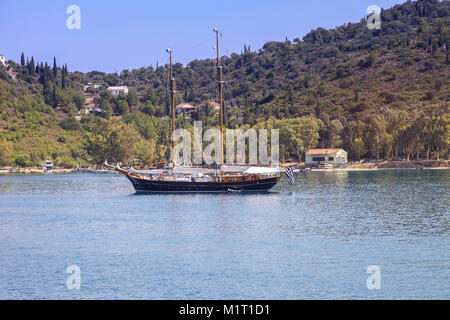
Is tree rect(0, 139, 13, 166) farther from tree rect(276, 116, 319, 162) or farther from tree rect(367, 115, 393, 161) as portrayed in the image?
tree rect(367, 115, 393, 161)

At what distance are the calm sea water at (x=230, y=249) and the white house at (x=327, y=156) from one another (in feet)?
247

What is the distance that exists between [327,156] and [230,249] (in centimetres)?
10977

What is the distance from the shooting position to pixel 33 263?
117ft

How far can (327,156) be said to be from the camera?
145m

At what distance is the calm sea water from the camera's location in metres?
29.5

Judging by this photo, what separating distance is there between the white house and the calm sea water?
75.3 metres

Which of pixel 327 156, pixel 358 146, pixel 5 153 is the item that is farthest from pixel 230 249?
pixel 5 153

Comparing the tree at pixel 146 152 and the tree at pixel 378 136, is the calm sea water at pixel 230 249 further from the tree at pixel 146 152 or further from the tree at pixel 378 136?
the tree at pixel 146 152

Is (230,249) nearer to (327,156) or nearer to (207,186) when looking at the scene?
(207,186)

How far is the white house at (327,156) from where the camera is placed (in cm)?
14525

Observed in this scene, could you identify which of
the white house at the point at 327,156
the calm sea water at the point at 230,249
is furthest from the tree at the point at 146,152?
the calm sea water at the point at 230,249
